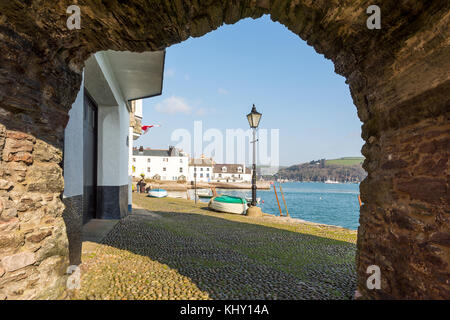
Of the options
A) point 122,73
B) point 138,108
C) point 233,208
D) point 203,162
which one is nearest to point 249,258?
point 122,73

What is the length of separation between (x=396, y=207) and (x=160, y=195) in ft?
76.4

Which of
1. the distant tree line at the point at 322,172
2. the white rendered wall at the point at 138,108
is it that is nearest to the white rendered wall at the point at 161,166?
the white rendered wall at the point at 138,108

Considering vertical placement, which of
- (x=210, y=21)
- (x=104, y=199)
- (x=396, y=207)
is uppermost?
(x=210, y=21)

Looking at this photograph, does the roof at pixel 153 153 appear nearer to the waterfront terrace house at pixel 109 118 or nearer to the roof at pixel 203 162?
the roof at pixel 203 162

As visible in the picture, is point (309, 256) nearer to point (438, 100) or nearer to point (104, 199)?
point (438, 100)

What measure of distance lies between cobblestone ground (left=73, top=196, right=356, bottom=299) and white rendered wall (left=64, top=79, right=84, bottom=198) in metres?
1.44

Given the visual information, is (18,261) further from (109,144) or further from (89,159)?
(109,144)

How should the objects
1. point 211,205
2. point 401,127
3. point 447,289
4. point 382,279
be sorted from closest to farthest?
point 447,289 → point 401,127 → point 382,279 → point 211,205

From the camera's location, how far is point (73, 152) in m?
4.57

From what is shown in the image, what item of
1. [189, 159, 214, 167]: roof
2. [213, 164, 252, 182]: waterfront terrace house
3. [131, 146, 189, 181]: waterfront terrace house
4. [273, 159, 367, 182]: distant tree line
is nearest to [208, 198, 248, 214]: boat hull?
[131, 146, 189, 181]: waterfront terrace house

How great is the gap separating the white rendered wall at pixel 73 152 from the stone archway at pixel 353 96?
2.92 feet

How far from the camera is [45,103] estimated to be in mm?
3145

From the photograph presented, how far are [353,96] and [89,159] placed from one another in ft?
27.2

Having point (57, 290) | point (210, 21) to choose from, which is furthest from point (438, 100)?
point (57, 290)
